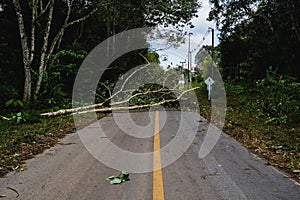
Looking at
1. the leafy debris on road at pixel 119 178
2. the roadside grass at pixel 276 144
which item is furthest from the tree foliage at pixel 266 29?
the leafy debris on road at pixel 119 178

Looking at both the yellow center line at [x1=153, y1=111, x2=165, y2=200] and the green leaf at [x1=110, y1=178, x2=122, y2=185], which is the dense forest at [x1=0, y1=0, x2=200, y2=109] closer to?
the yellow center line at [x1=153, y1=111, x2=165, y2=200]

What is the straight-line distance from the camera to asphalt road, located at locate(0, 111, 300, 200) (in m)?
4.04

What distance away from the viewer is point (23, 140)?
741cm

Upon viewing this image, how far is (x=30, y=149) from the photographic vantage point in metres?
6.64

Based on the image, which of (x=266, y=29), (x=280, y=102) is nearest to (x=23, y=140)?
(x=280, y=102)

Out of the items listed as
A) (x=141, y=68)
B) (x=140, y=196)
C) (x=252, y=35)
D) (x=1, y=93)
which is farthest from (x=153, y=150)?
(x=252, y=35)

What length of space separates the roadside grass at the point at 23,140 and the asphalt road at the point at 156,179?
0.29 meters

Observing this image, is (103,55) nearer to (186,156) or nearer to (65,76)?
(65,76)

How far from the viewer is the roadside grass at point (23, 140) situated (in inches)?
220

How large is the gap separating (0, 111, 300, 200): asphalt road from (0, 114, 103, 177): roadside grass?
294 millimetres

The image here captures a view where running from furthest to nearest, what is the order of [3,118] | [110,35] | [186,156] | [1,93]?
1. [110,35]
2. [1,93]
3. [3,118]
4. [186,156]

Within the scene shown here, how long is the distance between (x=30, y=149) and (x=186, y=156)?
347 cm

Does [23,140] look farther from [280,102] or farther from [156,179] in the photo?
[280,102]

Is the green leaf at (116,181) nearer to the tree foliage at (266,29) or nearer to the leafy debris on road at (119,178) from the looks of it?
the leafy debris on road at (119,178)
